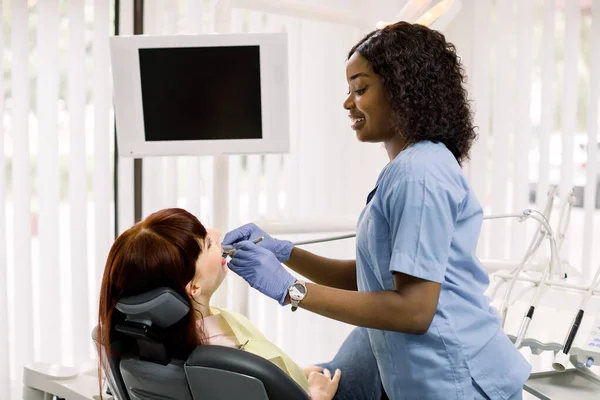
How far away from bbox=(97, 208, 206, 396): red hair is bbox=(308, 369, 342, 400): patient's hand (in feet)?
1.46

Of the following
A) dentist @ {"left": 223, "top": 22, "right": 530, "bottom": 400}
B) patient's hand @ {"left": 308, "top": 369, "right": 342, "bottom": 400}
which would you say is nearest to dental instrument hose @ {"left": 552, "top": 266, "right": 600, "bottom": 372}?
dentist @ {"left": 223, "top": 22, "right": 530, "bottom": 400}

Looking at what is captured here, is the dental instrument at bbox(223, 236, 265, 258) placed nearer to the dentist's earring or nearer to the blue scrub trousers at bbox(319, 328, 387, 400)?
the dentist's earring

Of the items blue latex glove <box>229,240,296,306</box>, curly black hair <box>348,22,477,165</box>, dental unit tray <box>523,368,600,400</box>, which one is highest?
curly black hair <box>348,22,477,165</box>

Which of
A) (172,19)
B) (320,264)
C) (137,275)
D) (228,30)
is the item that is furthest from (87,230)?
(137,275)

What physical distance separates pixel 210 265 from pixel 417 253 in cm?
48

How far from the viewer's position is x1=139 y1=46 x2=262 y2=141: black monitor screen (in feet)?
6.36

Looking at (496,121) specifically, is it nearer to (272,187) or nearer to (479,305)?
(272,187)

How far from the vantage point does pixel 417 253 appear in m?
1.19

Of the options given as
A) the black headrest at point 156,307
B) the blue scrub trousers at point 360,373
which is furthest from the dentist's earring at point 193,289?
the blue scrub trousers at point 360,373

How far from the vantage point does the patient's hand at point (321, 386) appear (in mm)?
1690

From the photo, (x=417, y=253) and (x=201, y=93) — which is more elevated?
(x=201, y=93)

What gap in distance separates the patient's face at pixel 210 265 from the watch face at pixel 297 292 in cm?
24

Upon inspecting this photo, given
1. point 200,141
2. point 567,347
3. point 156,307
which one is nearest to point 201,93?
point 200,141

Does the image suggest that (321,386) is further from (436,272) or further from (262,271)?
(436,272)
